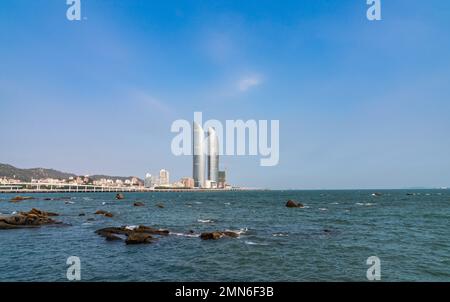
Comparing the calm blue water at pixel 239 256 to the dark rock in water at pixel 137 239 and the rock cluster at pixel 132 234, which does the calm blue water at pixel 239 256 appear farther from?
the rock cluster at pixel 132 234

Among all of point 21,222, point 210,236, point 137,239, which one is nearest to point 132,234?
point 137,239

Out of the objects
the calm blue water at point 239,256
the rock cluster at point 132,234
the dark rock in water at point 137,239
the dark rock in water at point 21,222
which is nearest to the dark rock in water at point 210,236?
the calm blue water at point 239,256

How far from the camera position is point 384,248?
28859 millimetres

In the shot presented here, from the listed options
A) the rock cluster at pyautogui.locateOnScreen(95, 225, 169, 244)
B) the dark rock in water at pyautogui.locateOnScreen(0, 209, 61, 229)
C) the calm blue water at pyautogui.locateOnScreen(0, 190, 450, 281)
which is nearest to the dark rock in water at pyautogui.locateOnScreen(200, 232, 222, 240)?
the calm blue water at pyautogui.locateOnScreen(0, 190, 450, 281)

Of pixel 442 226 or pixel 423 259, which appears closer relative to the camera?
pixel 423 259

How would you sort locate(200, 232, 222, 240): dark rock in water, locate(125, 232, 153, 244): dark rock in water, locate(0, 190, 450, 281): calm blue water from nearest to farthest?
locate(0, 190, 450, 281): calm blue water
locate(125, 232, 153, 244): dark rock in water
locate(200, 232, 222, 240): dark rock in water

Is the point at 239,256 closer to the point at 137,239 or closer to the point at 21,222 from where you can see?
the point at 137,239

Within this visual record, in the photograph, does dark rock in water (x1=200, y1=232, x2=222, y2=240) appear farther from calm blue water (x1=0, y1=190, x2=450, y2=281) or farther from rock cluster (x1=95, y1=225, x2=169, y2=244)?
rock cluster (x1=95, y1=225, x2=169, y2=244)
